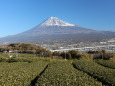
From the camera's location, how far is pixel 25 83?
459 inches

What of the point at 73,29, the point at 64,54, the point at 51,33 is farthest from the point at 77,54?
the point at 73,29

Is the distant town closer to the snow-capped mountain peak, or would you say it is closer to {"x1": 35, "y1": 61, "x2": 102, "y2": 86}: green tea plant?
{"x1": 35, "y1": 61, "x2": 102, "y2": 86}: green tea plant

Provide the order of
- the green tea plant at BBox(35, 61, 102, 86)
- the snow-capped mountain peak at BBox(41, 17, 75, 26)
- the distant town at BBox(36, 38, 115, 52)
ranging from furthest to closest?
the snow-capped mountain peak at BBox(41, 17, 75, 26), the distant town at BBox(36, 38, 115, 52), the green tea plant at BBox(35, 61, 102, 86)

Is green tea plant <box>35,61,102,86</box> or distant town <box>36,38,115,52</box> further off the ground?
green tea plant <box>35,61,102,86</box>

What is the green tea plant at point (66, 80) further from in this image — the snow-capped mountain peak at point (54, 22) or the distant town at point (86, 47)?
the snow-capped mountain peak at point (54, 22)

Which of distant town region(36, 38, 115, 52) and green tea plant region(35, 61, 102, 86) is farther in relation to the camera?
distant town region(36, 38, 115, 52)

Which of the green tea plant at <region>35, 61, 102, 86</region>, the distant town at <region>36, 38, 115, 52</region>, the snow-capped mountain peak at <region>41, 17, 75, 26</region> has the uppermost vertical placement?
the snow-capped mountain peak at <region>41, 17, 75, 26</region>

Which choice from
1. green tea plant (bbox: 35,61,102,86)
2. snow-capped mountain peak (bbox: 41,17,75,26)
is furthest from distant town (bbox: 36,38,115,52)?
snow-capped mountain peak (bbox: 41,17,75,26)

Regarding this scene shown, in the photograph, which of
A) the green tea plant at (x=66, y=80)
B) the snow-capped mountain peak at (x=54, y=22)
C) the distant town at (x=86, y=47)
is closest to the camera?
the green tea plant at (x=66, y=80)

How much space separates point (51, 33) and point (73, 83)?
147 metres

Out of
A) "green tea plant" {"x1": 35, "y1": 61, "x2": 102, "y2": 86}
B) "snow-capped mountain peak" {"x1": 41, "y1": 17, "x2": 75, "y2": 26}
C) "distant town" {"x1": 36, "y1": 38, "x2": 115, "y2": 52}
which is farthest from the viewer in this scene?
"snow-capped mountain peak" {"x1": 41, "y1": 17, "x2": 75, "y2": 26}

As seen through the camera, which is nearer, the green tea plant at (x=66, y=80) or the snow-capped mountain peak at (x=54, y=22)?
the green tea plant at (x=66, y=80)

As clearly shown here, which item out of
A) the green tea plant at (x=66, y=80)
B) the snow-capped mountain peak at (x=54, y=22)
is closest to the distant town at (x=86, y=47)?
the green tea plant at (x=66, y=80)

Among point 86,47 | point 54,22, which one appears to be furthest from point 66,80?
point 54,22
